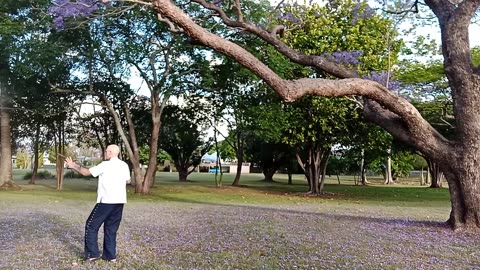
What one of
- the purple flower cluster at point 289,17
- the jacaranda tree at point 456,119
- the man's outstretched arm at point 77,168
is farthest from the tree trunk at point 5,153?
the man's outstretched arm at point 77,168

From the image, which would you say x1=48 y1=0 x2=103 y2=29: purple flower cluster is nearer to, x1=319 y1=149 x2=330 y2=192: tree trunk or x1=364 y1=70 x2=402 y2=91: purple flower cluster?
x1=364 y1=70 x2=402 y2=91: purple flower cluster

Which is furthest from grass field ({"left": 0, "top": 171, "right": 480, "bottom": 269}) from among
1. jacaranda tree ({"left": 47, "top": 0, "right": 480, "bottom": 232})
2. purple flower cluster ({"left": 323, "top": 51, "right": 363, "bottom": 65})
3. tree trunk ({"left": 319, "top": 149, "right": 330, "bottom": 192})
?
tree trunk ({"left": 319, "top": 149, "right": 330, "bottom": 192})

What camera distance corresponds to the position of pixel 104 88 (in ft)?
82.7

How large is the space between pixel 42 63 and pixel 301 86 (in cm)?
1459

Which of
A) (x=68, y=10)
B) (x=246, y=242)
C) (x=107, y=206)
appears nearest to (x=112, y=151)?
(x=107, y=206)

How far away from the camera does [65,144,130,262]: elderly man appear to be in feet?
21.7

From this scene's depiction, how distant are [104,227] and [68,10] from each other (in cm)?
1118

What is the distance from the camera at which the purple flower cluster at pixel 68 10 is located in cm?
1549

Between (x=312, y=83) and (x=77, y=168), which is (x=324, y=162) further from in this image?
(x=77, y=168)

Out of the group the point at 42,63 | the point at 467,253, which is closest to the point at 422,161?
the point at 42,63

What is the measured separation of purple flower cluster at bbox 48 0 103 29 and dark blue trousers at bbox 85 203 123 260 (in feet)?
32.7

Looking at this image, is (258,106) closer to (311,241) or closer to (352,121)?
(352,121)

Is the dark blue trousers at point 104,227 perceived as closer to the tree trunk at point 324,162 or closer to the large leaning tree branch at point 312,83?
the large leaning tree branch at point 312,83

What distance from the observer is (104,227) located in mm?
6746
